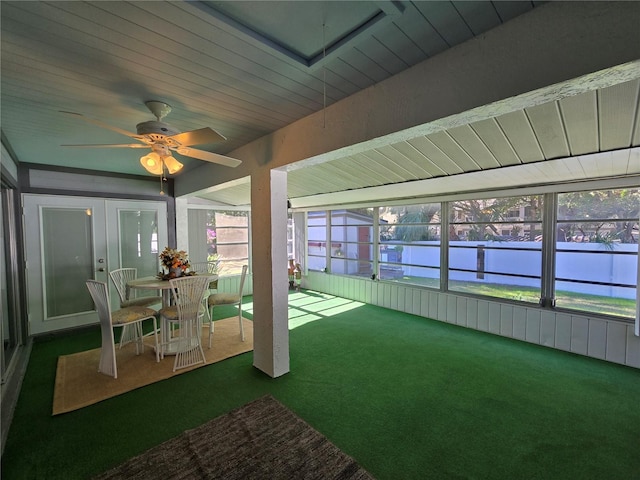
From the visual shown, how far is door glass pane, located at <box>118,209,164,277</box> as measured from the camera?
4.67m

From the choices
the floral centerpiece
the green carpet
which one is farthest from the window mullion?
the floral centerpiece

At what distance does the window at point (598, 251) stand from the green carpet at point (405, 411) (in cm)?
75

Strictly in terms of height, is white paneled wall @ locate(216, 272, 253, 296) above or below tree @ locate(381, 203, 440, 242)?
below

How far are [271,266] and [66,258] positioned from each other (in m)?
3.62

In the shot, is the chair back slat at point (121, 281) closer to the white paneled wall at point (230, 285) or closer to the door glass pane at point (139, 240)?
the door glass pane at point (139, 240)

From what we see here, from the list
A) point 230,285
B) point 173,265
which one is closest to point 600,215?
point 173,265

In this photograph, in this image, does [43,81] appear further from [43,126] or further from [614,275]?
[614,275]

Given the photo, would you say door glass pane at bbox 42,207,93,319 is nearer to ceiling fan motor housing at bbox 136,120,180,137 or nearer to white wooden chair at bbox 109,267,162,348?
white wooden chair at bbox 109,267,162,348

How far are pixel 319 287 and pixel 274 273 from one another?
4.33 m

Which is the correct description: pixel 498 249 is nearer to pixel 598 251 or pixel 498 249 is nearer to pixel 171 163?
pixel 598 251

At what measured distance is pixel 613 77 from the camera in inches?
46.2


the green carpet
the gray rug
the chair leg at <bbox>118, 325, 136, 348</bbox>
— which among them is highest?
the chair leg at <bbox>118, 325, 136, 348</bbox>

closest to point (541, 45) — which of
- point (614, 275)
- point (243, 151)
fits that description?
point (243, 151)

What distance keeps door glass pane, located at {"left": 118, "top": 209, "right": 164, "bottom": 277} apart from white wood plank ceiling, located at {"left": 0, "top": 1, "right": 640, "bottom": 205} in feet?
6.58
